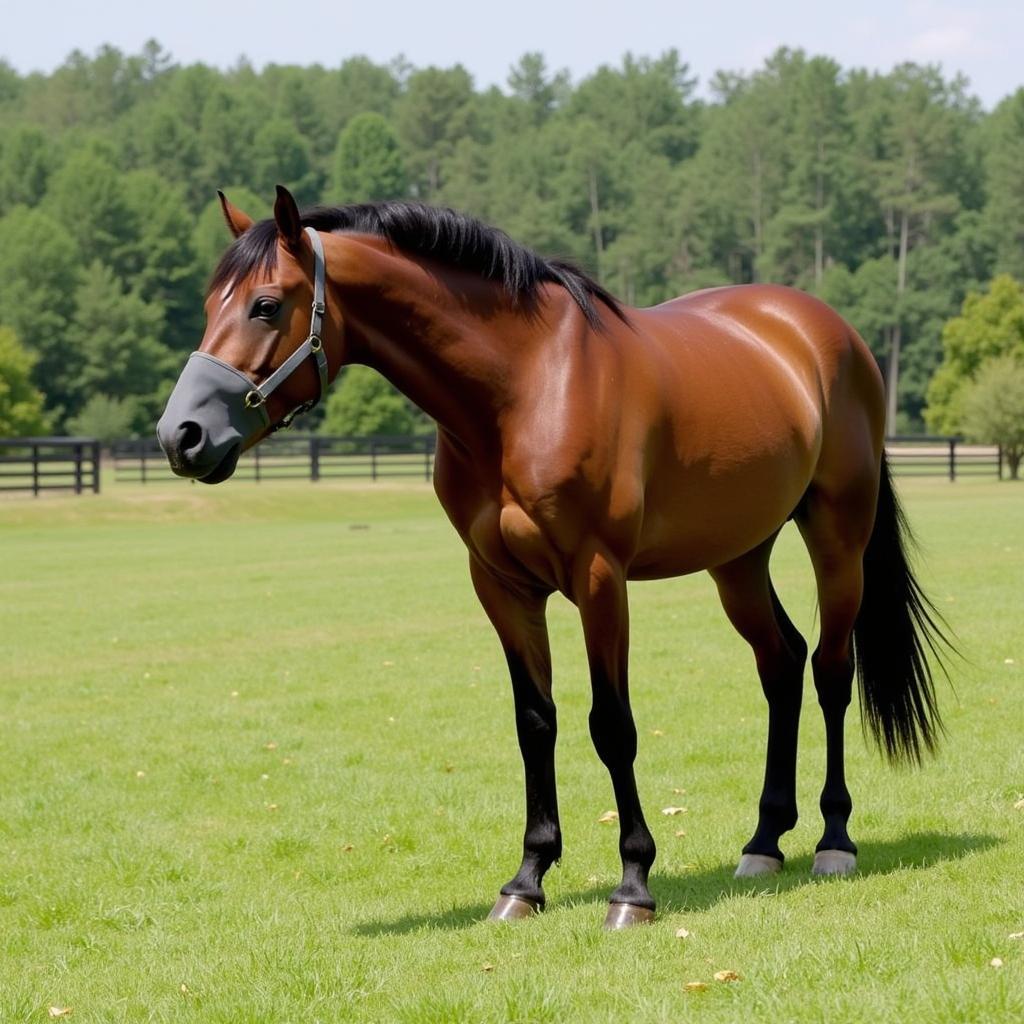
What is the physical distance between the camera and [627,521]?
221 inches

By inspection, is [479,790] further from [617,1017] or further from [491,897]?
[617,1017]

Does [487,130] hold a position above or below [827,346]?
above

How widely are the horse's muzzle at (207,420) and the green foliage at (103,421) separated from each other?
71.3m

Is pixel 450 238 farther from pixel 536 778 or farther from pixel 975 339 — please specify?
pixel 975 339

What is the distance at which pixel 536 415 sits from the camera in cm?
559

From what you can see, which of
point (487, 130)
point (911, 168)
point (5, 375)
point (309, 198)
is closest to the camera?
point (5, 375)

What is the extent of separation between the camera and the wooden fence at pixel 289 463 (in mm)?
40594

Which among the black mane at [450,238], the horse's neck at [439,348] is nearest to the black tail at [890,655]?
the black mane at [450,238]

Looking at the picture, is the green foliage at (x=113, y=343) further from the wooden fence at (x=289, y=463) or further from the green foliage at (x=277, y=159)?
the green foliage at (x=277, y=159)

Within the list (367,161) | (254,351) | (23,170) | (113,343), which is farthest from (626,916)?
(367,161)

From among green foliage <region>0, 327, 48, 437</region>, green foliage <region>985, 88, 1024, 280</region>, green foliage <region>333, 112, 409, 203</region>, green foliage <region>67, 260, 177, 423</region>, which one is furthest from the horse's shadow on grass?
green foliage <region>333, 112, 409, 203</region>

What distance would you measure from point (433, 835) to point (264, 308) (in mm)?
3243

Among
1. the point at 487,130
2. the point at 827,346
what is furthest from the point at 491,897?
the point at 487,130

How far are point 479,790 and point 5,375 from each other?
61104 mm
